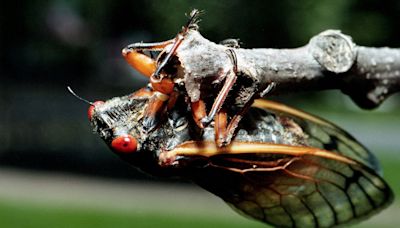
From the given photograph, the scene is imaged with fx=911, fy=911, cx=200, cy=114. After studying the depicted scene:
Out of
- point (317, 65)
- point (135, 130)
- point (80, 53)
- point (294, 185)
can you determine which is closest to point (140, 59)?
point (135, 130)

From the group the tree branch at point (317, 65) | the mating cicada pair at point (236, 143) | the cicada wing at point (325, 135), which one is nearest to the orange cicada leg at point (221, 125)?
the mating cicada pair at point (236, 143)

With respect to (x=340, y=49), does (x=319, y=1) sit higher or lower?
higher

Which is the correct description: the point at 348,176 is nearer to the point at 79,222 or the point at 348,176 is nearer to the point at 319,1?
the point at 79,222

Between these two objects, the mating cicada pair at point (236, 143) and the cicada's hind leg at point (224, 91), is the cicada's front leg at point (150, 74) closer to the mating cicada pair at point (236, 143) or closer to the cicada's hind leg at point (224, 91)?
the mating cicada pair at point (236, 143)

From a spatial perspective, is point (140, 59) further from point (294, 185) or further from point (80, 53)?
point (80, 53)

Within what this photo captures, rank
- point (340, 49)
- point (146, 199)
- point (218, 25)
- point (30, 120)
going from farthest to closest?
1. point (30, 120)
2. point (146, 199)
3. point (218, 25)
4. point (340, 49)

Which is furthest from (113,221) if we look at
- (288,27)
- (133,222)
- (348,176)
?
(348,176)

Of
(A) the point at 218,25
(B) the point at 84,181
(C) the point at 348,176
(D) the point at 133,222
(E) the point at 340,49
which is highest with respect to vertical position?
(B) the point at 84,181

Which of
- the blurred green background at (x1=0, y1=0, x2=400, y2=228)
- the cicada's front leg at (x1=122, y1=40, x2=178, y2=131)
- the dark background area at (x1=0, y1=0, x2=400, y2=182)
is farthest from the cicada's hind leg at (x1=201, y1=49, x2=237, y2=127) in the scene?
the dark background area at (x1=0, y1=0, x2=400, y2=182)
